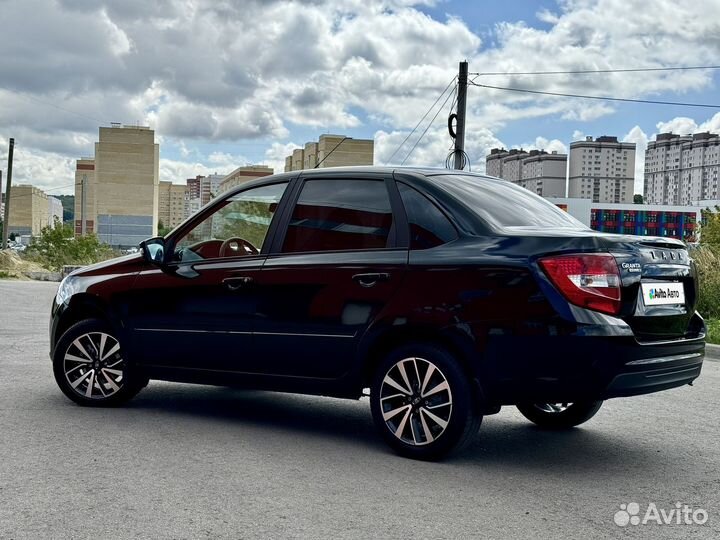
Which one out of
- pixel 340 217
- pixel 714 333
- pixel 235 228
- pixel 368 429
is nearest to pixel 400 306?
pixel 340 217

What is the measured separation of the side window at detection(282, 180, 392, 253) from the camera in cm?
574

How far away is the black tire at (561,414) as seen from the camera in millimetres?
6332

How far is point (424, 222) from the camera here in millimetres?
5527

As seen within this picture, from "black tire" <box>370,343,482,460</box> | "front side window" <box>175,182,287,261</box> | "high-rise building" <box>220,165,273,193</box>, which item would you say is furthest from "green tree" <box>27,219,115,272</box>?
"high-rise building" <box>220,165,273,193</box>

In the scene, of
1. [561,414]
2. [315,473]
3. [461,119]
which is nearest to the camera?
[315,473]

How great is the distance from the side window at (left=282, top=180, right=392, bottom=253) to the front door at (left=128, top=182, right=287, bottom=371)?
0.78 ft

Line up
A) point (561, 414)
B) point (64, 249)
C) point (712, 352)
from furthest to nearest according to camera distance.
A: point (64, 249) → point (712, 352) → point (561, 414)

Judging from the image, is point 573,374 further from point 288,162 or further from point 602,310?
point 288,162

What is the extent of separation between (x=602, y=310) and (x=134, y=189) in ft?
576

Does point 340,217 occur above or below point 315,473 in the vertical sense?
above

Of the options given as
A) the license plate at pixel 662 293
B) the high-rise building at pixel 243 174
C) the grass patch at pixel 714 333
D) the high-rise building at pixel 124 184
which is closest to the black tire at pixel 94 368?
the license plate at pixel 662 293

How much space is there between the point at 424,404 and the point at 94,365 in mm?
2942

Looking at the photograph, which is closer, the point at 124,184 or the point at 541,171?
the point at 124,184

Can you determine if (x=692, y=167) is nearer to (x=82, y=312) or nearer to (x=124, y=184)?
(x=124, y=184)
